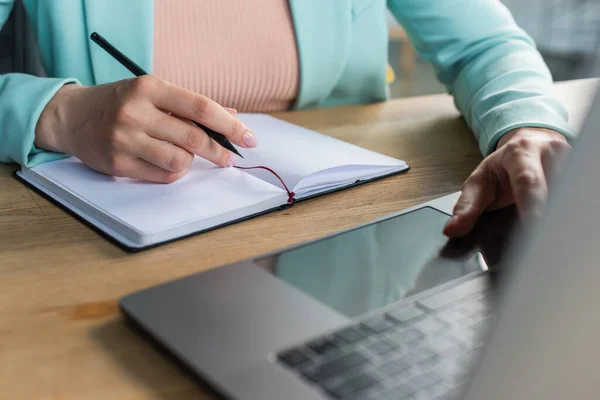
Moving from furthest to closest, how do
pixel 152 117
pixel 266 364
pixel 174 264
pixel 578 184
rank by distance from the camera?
pixel 152 117 < pixel 174 264 < pixel 266 364 < pixel 578 184

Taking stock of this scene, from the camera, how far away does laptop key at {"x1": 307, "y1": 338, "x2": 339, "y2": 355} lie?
0.37 metres

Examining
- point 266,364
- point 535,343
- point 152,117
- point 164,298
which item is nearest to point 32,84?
point 152,117

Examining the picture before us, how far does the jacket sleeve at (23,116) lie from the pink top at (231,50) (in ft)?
0.88

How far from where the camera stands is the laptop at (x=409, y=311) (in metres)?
0.22

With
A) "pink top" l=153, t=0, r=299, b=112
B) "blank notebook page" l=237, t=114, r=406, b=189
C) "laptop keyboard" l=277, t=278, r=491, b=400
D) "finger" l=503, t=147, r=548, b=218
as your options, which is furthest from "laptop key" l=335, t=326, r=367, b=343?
"pink top" l=153, t=0, r=299, b=112

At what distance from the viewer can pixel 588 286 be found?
8.8 inches

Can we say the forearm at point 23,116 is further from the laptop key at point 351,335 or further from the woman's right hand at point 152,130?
the laptop key at point 351,335

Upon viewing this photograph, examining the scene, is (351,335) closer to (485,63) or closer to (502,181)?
(502,181)

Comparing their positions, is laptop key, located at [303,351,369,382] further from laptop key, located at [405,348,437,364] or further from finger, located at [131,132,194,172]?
finger, located at [131,132,194,172]

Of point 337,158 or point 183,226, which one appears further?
point 337,158

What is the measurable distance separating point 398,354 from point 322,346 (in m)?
0.04

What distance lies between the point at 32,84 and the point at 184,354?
0.49 meters

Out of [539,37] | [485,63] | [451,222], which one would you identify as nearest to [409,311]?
[451,222]

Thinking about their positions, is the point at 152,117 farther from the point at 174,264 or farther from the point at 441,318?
the point at 441,318
